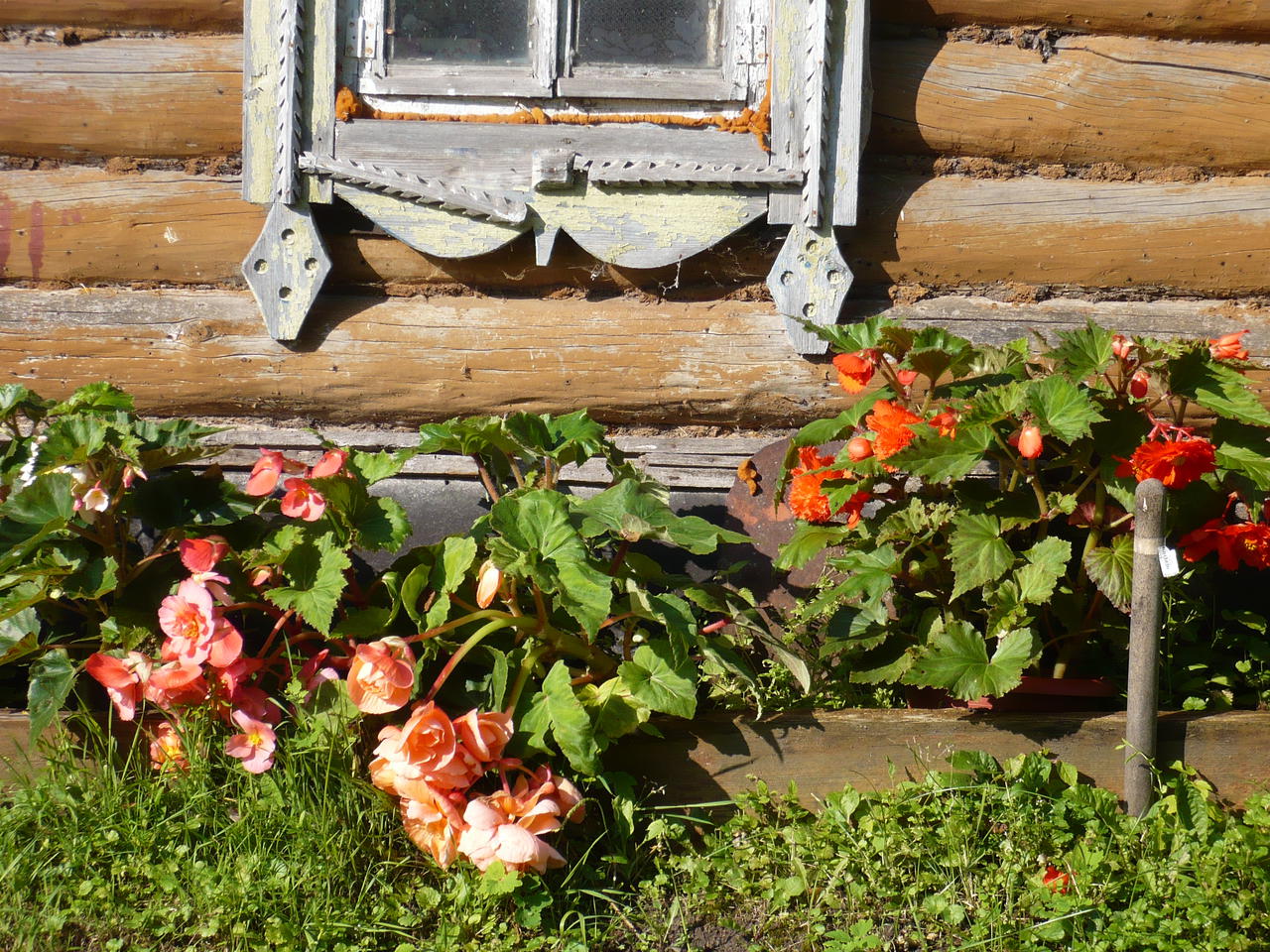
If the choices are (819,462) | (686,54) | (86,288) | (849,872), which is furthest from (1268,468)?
(86,288)

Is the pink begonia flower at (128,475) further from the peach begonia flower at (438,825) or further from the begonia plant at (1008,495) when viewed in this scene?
the begonia plant at (1008,495)

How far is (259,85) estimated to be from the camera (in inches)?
110

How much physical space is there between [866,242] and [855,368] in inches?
31.1

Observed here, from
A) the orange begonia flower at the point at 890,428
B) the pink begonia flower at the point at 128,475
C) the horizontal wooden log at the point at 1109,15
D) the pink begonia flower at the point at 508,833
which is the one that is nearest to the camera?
the pink begonia flower at the point at 508,833

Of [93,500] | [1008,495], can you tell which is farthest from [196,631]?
[1008,495]

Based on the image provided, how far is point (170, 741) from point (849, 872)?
1.23 meters

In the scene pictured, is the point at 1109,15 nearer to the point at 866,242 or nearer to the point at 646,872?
the point at 866,242

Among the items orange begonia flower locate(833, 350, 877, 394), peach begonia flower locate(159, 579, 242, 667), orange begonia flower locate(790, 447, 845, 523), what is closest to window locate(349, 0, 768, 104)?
orange begonia flower locate(833, 350, 877, 394)

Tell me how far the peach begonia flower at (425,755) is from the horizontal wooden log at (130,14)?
1869mm

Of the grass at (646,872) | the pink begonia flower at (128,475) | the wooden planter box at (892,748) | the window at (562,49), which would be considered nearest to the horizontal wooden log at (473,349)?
the window at (562,49)

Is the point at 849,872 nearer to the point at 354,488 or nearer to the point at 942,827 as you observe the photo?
the point at 942,827

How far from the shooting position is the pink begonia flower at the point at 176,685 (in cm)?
200

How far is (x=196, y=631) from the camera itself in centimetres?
203

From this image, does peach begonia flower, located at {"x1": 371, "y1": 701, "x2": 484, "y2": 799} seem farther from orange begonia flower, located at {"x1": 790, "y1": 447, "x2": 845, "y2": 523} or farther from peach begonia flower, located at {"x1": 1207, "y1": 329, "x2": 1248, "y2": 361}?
peach begonia flower, located at {"x1": 1207, "y1": 329, "x2": 1248, "y2": 361}
